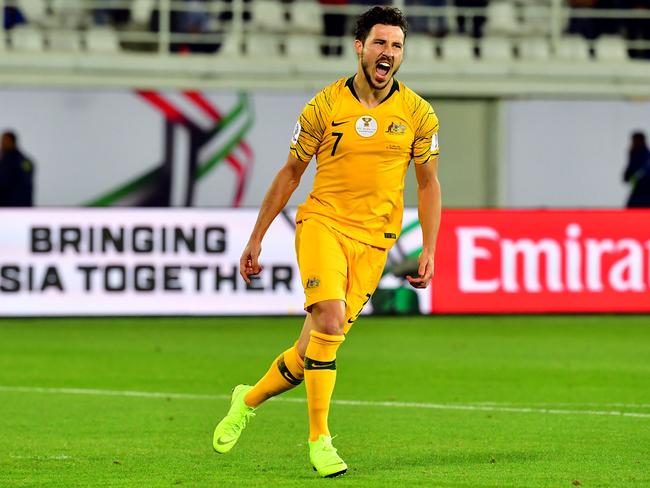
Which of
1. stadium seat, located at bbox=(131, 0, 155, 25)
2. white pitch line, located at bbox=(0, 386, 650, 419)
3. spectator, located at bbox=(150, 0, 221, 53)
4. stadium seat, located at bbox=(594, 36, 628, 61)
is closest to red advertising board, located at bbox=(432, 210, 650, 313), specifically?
white pitch line, located at bbox=(0, 386, 650, 419)

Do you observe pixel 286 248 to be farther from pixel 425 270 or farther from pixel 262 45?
pixel 425 270

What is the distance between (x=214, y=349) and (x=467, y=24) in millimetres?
12787

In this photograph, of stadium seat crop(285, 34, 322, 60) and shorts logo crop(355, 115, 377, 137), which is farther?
stadium seat crop(285, 34, 322, 60)

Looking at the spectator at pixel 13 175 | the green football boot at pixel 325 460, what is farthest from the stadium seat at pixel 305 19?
the green football boot at pixel 325 460

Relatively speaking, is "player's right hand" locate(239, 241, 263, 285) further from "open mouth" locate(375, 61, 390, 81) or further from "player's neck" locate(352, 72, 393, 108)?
"open mouth" locate(375, 61, 390, 81)

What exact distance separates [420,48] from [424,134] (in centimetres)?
1872

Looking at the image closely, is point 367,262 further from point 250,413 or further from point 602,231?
point 602,231

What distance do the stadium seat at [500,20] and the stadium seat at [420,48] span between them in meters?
1.11

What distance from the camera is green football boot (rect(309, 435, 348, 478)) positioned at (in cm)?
728

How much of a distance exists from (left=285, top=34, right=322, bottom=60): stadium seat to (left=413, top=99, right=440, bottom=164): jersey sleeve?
17.9 metres

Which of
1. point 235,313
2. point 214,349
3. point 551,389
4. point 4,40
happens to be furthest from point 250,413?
point 4,40

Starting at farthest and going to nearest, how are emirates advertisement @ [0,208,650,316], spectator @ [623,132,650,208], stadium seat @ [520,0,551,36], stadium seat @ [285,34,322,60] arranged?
1. stadium seat @ [520,0,551,36]
2. spectator @ [623,132,650,208]
3. stadium seat @ [285,34,322,60]
4. emirates advertisement @ [0,208,650,316]

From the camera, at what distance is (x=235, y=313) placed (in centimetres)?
1820

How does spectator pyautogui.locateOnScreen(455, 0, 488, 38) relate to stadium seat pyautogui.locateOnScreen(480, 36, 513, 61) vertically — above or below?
above
